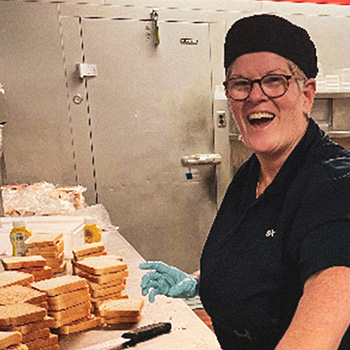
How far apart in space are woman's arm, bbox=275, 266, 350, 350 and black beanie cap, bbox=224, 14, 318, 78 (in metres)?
0.59

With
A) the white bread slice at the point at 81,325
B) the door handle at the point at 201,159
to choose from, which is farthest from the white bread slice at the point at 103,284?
the door handle at the point at 201,159

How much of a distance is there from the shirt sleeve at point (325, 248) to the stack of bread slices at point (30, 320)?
0.81 meters

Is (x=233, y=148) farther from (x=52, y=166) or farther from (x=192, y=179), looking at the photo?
(x=52, y=166)

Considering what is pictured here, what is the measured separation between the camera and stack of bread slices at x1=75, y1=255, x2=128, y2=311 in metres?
1.55

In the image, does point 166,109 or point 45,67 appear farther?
point 166,109

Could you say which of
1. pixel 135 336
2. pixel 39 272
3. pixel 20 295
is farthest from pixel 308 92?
pixel 39 272

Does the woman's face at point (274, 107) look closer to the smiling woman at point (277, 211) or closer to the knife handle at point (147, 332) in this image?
the smiling woman at point (277, 211)

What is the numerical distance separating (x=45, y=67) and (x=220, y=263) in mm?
2890

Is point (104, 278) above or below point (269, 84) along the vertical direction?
below

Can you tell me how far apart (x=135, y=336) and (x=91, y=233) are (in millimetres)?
941

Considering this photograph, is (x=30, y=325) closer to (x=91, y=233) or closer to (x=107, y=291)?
(x=107, y=291)

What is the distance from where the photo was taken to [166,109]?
155 inches

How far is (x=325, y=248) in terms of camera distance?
0.86m

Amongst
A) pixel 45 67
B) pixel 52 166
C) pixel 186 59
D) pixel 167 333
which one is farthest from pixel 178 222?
pixel 167 333
